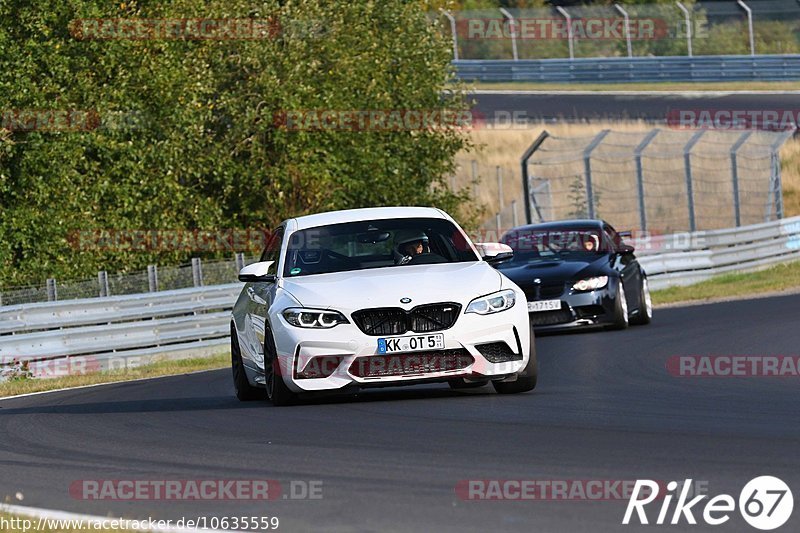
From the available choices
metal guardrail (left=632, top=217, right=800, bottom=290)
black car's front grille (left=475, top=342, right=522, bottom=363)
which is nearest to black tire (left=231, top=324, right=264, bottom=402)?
black car's front grille (left=475, top=342, right=522, bottom=363)

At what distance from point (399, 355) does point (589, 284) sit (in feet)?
27.1

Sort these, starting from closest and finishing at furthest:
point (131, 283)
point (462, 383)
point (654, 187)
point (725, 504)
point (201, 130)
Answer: point (725, 504) < point (462, 383) < point (131, 283) < point (201, 130) < point (654, 187)

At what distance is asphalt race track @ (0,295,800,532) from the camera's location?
694 cm

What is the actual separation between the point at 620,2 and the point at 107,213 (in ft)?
160

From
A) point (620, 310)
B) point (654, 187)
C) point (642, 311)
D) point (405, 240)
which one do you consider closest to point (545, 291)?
point (620, 310)

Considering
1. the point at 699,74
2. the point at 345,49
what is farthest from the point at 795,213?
the point at 345,49

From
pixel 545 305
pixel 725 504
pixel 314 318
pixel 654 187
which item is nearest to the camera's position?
pixel 725 504

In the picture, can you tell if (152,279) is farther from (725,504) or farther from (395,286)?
(725,504)

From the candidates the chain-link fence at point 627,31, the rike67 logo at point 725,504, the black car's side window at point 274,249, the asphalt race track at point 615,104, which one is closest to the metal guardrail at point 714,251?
the asphalt race track at point 615,104

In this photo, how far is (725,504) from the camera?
6.63 meters

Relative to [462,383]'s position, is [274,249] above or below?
above

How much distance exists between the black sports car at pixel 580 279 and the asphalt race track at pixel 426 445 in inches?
173

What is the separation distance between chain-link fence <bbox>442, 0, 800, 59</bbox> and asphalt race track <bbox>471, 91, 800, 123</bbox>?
203 centimetres

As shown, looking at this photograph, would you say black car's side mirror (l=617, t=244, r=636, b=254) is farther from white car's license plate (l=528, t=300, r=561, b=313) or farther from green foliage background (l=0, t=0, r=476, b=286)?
green foliage background (l=0, t=0, r=476, b=286)
